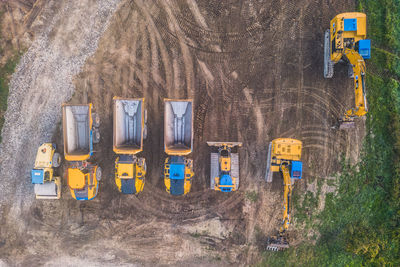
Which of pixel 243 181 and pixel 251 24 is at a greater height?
pixel 251 24

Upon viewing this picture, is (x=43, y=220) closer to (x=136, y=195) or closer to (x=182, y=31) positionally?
(x=136, y=195)

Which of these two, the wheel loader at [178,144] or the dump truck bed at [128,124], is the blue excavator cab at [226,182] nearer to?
the wheel loader at [178,144]

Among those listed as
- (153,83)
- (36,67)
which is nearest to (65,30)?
(36,67)

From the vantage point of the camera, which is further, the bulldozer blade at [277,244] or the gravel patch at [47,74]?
the gravel patch at [47,74]

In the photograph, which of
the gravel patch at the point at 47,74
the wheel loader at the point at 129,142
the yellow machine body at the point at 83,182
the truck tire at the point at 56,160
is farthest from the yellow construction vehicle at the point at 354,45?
the truck tire at the point at 56,160

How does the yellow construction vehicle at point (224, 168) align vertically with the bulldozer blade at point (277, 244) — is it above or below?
above

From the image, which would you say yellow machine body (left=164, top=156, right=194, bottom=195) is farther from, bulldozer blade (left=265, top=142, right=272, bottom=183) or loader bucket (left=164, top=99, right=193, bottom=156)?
bulldozer blade (left=265, top=142, right=272, bottom=183)

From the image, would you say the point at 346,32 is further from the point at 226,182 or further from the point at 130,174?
the point at 130,174
